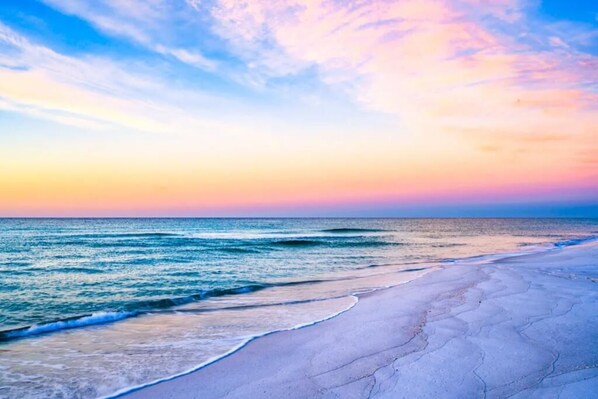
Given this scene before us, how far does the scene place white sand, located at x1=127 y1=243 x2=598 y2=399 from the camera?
186 inches

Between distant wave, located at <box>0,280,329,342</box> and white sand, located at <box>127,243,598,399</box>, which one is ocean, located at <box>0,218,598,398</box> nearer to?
distant wave, located at <box>0,280,329,342</box>

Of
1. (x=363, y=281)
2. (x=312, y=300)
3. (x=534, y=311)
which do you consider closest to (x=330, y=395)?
(x=534, y=311)

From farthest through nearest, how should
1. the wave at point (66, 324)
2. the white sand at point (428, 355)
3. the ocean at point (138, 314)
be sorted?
the wave at point (66, 324) → the ocean at point (138, 314) → the white sand at point (428, 355)

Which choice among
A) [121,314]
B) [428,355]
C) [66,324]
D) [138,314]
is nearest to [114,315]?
[121,314]

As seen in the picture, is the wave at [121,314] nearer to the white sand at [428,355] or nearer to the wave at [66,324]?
the wave at [66,324]

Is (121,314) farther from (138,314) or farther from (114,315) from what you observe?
Result: (138,314)

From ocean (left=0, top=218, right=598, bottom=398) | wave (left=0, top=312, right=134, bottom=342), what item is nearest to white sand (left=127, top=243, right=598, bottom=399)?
ocean (left=0, top=218, right=598, bottom=398)

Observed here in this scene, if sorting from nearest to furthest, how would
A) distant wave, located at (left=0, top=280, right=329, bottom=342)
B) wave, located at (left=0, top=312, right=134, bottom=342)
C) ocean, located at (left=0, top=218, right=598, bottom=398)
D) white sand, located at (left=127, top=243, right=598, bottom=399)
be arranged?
white sand, located at (left=127, top=243, right=598, bottom=399), ocean, located at (left=0, top=218, right=598, bottom=398), wave, located at (left=0, top=312, right=134, bottom=342), distant wave, located at (left=0, top=280, right=329, bottom=342)

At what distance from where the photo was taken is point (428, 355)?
18.9ft

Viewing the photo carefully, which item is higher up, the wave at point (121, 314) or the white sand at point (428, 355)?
the white sand at point (428, 355)

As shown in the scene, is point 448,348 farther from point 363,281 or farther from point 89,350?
point 363,281

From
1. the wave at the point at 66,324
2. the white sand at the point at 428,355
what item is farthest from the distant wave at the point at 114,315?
the white sand at the point at 428,355

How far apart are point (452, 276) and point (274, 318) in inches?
314

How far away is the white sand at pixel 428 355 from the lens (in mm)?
4723
